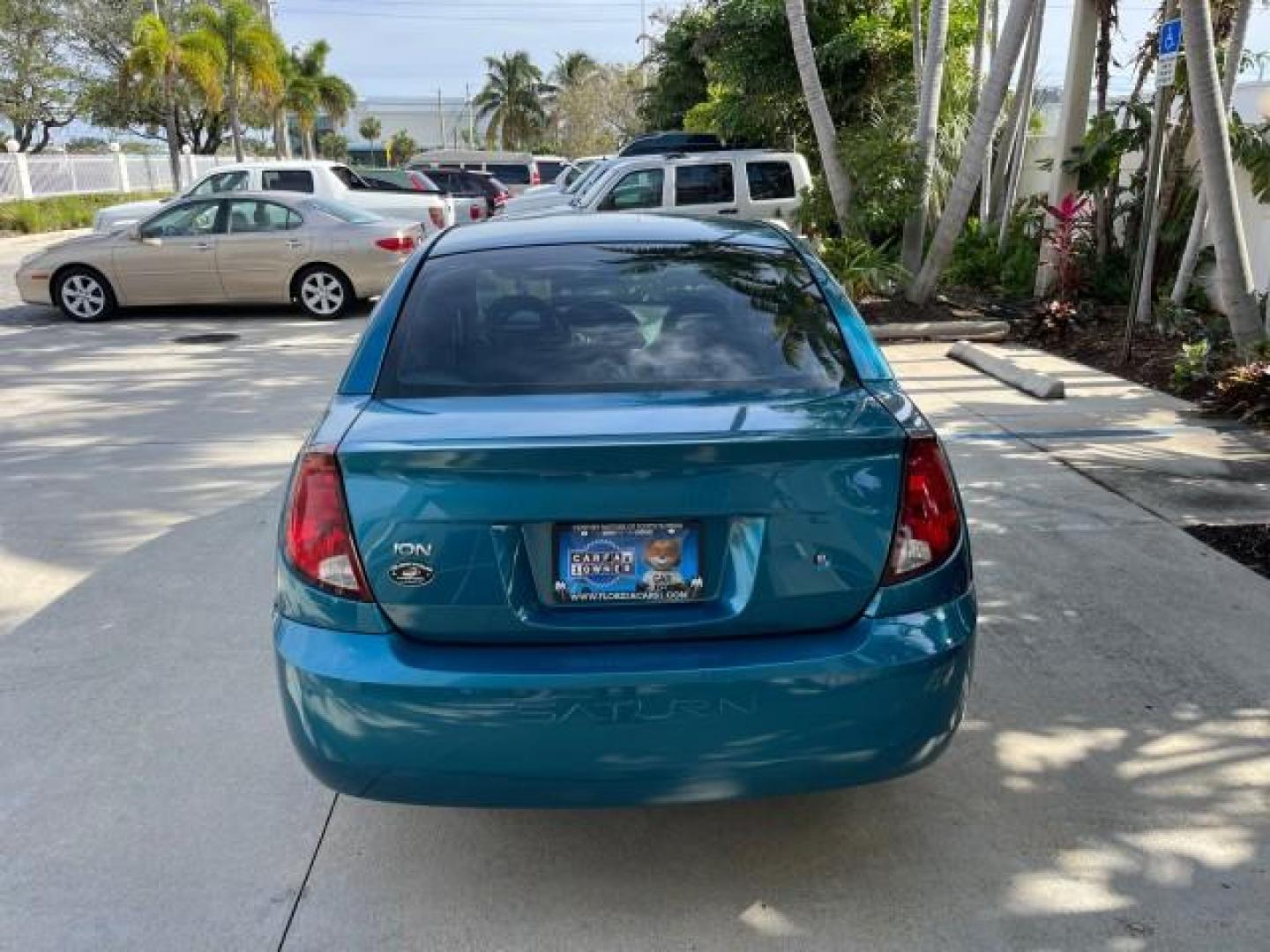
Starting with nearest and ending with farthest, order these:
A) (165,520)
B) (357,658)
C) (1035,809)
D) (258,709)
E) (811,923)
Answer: (357,658), (811,923), (1035,809), (258,709), (165,520)

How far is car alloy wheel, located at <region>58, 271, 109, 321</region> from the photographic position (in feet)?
40.2

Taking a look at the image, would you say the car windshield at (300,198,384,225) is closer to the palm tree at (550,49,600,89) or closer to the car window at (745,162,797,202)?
the car window at (745,162,797,202)

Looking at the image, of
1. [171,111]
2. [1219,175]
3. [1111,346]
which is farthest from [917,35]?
[171,111]

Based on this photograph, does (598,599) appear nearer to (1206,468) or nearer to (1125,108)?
(1206,468)

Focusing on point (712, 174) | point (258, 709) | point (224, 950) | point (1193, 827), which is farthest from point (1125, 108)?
point (224, 950)

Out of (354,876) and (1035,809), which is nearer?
(354,876)

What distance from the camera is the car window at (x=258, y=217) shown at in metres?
12.2

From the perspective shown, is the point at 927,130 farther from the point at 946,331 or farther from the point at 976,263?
the point at 976,263

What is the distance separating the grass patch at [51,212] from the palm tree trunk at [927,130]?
23.2 m

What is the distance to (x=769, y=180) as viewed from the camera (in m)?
13.5

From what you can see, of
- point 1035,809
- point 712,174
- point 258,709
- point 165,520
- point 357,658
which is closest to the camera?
point 357,658

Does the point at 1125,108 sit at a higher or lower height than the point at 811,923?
higher

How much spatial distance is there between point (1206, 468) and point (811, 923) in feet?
15.3

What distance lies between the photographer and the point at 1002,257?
533 inches
